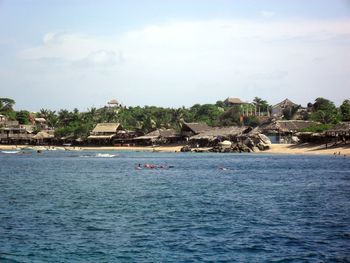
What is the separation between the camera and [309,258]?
1727 centimetres

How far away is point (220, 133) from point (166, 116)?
82.2ft

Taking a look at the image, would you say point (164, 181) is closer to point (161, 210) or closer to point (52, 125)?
point (161, 210)

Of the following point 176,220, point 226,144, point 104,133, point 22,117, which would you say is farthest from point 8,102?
point 176,220

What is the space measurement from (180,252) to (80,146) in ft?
319

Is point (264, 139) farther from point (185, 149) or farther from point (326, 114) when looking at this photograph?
point (326, 114)

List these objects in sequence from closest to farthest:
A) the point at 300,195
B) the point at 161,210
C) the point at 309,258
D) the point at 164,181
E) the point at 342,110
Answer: the point at 309,258
the point at 161,210
the point at 300,195
the point at 164,181
the point at 342,110

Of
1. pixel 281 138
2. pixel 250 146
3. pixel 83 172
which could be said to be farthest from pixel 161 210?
pixel 281 138

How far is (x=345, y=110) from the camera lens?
98.2 m

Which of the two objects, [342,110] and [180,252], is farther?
[342,110]

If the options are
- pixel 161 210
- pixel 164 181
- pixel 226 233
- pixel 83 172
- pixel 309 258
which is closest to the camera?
pixel 309 258

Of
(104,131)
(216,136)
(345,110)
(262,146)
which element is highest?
(345,110)

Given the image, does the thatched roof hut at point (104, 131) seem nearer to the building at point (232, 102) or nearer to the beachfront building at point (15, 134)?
the beachfront building at point (15, 134)

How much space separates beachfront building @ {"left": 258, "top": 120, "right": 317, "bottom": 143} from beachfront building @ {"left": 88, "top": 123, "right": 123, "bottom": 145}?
31809 millimetres

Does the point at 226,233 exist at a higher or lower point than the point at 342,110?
lower
